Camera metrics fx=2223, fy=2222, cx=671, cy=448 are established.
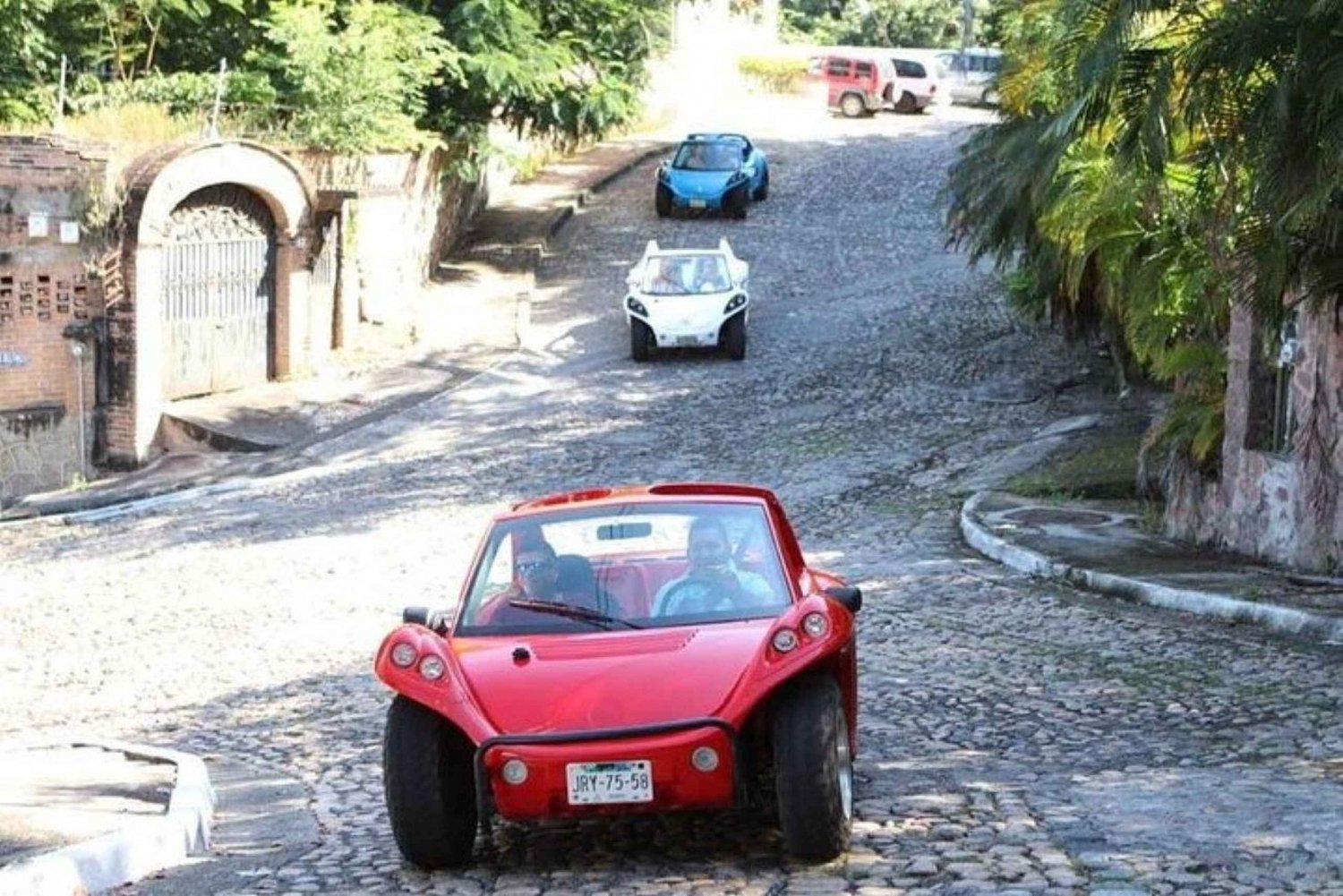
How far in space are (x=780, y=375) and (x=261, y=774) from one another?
18.3m

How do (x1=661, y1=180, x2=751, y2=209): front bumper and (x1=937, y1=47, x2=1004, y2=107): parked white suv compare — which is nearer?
(x1=661, y1=180, x2=751, y2=209): front bumper

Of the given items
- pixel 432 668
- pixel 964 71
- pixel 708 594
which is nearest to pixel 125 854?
pixel 432 668

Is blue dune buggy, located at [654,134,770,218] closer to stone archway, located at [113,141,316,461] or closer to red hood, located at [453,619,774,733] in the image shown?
stone archway, located at [113,141,316,461]

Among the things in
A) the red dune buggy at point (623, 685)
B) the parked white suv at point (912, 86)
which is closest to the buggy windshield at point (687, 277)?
the red dune buggy at point (623, 685)

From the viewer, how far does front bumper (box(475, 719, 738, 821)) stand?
7902 millimetres

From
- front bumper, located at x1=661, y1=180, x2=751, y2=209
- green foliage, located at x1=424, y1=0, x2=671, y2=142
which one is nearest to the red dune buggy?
green foliage, located at x1=424, y1=0, x2=671, y2=142

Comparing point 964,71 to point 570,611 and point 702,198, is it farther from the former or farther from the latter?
point 570,611

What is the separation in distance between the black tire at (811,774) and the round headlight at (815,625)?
0.24m

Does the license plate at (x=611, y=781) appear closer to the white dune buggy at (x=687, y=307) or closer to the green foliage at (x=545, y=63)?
the white dune buggy at (x=687, y=307)

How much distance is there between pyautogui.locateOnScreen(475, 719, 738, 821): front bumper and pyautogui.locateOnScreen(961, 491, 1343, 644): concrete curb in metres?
6.55

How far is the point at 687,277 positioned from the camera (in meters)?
30.7

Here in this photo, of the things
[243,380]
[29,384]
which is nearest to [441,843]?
[29,384]

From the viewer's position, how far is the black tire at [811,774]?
26.1ft

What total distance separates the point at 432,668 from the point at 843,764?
1591 mm
